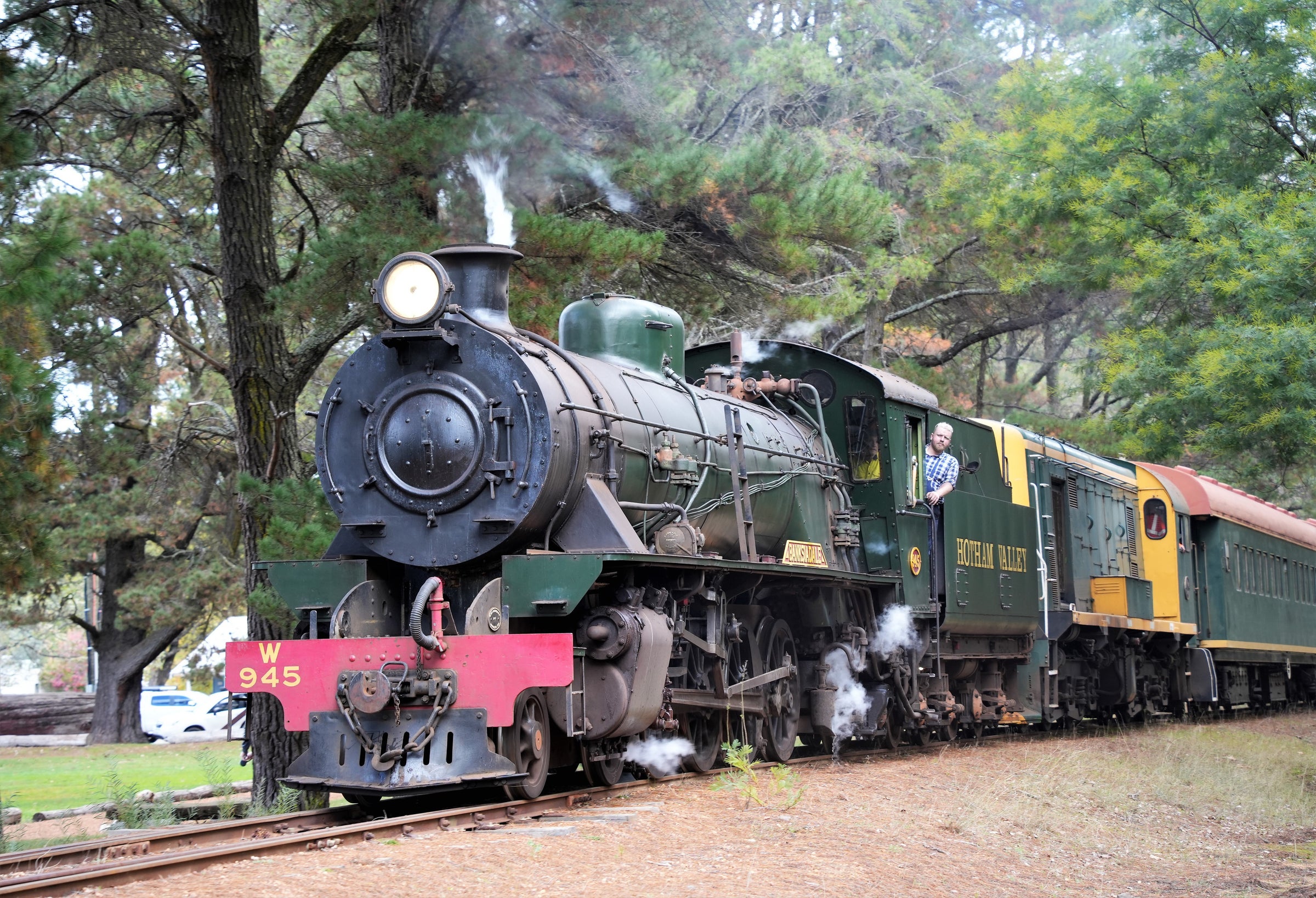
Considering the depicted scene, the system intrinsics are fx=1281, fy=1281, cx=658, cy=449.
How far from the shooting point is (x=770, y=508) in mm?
10102

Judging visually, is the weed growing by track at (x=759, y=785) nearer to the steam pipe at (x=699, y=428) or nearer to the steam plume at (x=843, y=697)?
the steam pipe at (x=699, y=428)

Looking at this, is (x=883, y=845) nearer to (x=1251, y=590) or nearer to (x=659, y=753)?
(x=659, y=753)

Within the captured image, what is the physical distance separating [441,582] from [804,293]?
8300 millimetres

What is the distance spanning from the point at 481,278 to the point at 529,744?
9.75 ft

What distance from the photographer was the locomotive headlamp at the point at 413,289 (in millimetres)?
7777

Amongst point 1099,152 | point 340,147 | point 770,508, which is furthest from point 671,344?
point 1099,152

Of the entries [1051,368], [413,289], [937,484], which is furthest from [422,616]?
[1051,368]

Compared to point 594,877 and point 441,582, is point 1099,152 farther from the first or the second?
point 594,877

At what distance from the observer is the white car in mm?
28516

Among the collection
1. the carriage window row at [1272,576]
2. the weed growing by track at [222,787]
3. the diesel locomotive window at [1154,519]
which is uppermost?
the diesel locomotive window at [1154,519]

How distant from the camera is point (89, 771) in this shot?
18516 mm

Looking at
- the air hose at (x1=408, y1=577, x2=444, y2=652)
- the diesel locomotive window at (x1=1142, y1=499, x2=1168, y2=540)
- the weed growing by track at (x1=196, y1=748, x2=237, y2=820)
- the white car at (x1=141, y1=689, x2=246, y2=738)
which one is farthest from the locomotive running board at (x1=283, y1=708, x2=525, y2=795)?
the white car at (x1=141, y1=689, x2=246, y2=738)

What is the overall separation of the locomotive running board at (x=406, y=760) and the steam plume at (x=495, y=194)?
13.4ft

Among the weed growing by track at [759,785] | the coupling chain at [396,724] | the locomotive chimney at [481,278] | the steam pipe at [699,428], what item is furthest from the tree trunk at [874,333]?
the coupling chain at [396,724]
